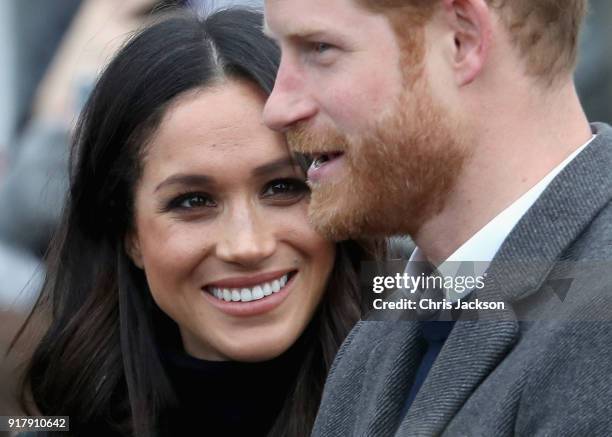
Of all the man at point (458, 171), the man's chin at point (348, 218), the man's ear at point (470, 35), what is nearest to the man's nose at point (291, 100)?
the man at point (458, 171)

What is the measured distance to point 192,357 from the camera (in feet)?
11.2

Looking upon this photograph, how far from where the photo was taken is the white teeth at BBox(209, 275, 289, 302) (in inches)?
127

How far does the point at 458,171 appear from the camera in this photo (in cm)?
234

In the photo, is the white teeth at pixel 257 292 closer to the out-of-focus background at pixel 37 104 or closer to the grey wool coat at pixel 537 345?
the grey wool coat at pixel 537 345

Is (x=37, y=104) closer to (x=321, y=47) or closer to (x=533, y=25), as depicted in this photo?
(x=321, y=47)

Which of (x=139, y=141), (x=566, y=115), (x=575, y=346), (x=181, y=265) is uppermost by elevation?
(x=566, y=115)

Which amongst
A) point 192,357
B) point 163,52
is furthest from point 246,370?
point 163,52

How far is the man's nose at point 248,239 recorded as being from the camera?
3162 mm

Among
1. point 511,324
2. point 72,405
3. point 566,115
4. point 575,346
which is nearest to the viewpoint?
point 575,346

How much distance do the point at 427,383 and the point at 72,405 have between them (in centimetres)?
162

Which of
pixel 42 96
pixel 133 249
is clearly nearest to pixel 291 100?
pixel 133 249

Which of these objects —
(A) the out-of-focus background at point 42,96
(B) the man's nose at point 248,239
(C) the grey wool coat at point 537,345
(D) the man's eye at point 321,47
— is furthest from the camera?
(A) the out-of-focus background at point 42,96

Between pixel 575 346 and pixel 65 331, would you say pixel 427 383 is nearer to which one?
pixel 575 346

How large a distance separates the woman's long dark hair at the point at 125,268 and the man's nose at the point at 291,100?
739 mm
